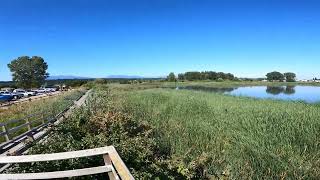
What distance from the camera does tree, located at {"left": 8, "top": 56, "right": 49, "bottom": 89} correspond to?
103250 millimetres

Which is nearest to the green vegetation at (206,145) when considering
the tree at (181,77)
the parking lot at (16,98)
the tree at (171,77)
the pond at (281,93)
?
the pond at (281,93)

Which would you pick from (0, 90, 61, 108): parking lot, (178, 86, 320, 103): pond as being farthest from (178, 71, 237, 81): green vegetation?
(0, 90, 61, 108): parking lot

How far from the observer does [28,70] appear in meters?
104

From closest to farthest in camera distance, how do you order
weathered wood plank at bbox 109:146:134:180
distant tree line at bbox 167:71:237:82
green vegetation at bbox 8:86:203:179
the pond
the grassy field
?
weathered wood plank at bbox 109:146:134:180
green vegetation at bbox 8:86:203:179
the grassy field
the pond
distant tree line at bbox 167:71:237:82

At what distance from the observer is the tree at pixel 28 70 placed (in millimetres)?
103250

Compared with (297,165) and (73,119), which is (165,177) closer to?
(297,165)

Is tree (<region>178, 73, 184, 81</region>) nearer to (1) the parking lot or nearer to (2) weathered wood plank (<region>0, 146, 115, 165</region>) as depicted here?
(1) the parking lot

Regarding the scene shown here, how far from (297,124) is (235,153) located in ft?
12.4

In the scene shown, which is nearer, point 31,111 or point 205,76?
point 31,111

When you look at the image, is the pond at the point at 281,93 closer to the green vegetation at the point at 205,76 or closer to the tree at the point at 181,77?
the green vegetation at the point at 205,76

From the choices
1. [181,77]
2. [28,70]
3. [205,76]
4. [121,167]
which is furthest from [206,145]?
[181,77]

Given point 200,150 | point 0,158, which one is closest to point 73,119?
point 200,150

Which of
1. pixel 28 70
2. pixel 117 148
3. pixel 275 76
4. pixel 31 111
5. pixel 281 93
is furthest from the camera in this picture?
pixel 275 76

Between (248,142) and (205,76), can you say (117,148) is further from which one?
(205,76)
